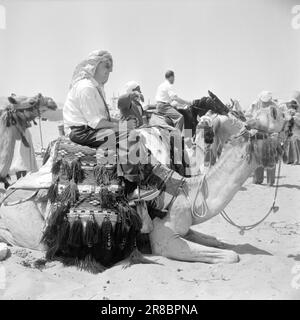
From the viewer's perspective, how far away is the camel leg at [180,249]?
536cm

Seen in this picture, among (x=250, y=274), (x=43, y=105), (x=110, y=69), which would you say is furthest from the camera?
(x=43, y=105)

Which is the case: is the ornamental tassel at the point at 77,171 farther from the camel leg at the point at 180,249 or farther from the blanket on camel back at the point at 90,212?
the camel leg at the point at 180,249

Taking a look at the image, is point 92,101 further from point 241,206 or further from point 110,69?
point 241,206

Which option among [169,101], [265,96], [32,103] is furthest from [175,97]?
[32,103]

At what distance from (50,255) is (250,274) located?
2.06m

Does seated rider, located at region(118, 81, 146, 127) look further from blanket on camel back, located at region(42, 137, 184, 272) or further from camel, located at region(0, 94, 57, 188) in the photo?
camel, located at region(0, 94, 57, 188)

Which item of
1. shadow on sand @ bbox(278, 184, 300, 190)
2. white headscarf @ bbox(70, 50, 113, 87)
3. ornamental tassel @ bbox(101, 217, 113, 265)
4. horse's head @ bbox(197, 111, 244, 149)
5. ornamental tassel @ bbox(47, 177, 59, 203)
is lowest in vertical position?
shadow on sand @ bbox(278, 184, 300, 190)

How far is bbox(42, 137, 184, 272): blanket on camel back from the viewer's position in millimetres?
5312

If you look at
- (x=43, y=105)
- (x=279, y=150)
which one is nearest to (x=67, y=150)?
(x=279, y=150)

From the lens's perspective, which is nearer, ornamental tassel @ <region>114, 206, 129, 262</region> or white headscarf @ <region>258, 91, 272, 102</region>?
ornamental tassel @ <region>114, 206, 129, 262</region>

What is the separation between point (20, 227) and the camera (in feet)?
18.7

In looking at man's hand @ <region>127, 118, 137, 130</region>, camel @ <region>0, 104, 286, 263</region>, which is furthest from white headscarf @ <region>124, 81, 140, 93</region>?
camel @ <region>0, 104, 286, 263</region>

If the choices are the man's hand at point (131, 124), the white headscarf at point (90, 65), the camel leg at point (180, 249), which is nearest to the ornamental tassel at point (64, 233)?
the camel leg at point (180, 249)

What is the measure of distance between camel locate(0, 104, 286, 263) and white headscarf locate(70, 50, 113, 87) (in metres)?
0.98
